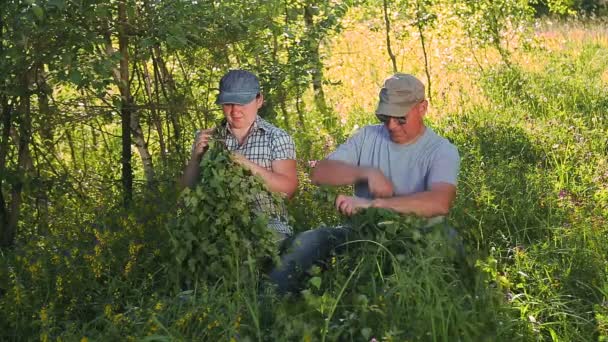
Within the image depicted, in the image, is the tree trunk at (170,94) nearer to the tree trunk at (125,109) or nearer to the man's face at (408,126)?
the tree trunk at (125,109)

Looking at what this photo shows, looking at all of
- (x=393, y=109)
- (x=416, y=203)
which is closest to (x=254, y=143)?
(x=393, y=109)

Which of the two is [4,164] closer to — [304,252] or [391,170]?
[304,252]

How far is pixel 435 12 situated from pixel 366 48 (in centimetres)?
261

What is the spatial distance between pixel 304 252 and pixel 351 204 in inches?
11.9

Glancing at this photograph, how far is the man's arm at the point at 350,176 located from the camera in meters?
4.24

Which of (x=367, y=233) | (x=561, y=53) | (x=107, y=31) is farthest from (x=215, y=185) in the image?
(x=561, y=53)

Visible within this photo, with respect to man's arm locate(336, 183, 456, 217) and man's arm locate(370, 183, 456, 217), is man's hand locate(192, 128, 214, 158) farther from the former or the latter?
man's arm locate(370, 183, 456, 217)

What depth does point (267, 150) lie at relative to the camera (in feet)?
14.6

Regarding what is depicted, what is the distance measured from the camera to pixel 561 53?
11766 mm

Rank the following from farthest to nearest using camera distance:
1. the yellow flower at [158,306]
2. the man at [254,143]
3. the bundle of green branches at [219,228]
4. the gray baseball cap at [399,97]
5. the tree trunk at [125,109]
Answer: the tree trunk at [125,109]
the man at [254,143]
the gray baseball cap at [399,97]
the bundle of green branches at [219,228]
the yellow flower at [158,306]

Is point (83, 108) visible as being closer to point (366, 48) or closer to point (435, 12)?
point (435, 12)

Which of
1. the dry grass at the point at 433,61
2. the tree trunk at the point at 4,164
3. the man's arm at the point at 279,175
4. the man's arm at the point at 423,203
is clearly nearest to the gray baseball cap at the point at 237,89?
the man's arm at the point at 279,175

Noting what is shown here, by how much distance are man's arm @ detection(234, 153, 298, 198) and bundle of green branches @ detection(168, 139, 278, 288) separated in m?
0.21

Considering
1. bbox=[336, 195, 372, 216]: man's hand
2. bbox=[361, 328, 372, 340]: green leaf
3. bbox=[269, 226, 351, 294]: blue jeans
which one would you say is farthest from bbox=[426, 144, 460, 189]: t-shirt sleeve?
bbox=[361, 328, 372, 340]: green leaf
